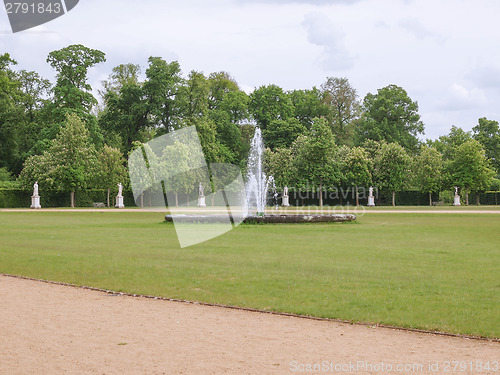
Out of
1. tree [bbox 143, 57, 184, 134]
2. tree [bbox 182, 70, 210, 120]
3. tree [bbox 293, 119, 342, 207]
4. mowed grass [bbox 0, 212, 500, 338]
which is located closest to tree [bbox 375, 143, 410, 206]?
tree [bbox 293, 119, 342, 207]

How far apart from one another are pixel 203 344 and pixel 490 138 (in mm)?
77820

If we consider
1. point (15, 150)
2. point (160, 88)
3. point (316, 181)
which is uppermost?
point (160, 88)

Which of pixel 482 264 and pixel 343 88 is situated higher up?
pixel 343 88

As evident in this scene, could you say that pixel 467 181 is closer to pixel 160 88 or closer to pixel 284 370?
pixel 160 88

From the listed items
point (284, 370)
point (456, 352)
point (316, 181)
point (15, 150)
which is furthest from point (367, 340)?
point (15, 150)

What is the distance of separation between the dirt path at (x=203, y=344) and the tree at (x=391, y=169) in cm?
5578

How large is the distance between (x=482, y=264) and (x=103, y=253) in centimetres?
950

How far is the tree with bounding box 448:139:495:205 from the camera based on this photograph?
62438mm

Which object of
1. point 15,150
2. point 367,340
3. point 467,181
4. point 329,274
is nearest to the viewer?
point 367,340

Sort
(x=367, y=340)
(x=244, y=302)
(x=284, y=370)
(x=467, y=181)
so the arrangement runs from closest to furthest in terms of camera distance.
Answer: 1. (x=284, y=370)
2. (x=367, y=340)
3. (x=244, y=302)
4. (x=467, y=181)

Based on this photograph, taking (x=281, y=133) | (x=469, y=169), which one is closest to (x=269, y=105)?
(x=281, y=133)

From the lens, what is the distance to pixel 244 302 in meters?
8.67

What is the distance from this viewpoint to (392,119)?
251 ft

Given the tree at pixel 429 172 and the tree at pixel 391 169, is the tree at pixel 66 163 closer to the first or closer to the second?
the tree at pixel 391 169
